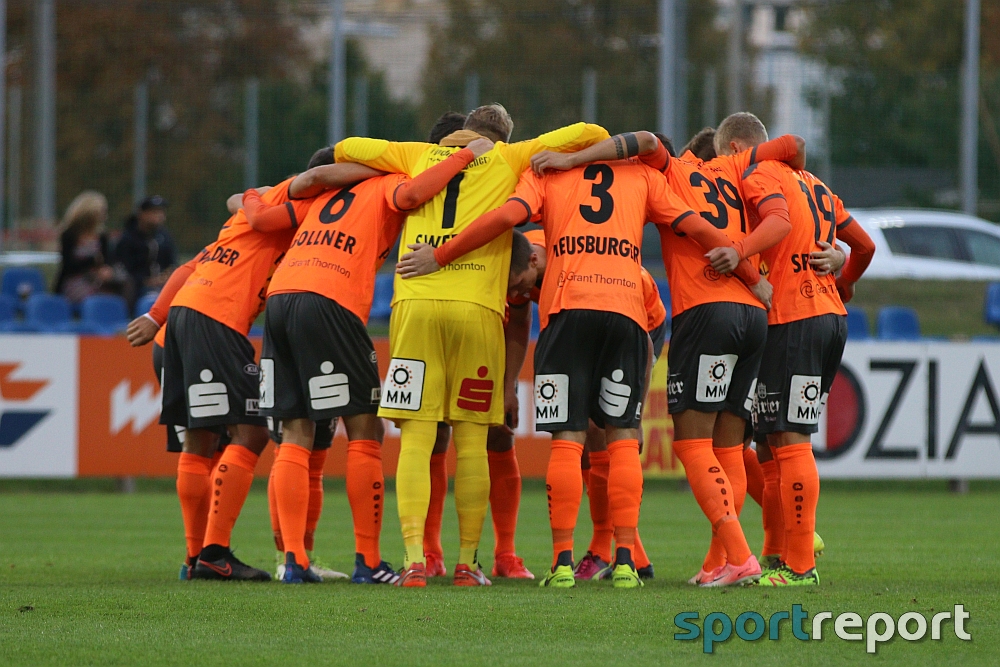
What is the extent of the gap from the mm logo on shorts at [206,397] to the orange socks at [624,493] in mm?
1953

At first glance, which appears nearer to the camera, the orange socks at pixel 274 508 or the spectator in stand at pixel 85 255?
the orange socks at pixel 274 508

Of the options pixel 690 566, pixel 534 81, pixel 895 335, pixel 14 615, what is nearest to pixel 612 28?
pixel 534 81

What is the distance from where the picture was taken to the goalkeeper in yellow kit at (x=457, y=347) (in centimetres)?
653

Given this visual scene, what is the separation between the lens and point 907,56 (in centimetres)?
2834

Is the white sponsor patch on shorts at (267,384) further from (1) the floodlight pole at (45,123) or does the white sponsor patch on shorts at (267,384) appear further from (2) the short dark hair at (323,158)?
(1) the floodlight pole at (45,123)

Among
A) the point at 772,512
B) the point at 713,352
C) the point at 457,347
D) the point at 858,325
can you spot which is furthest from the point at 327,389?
the point at 858,325

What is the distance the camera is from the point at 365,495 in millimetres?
6715

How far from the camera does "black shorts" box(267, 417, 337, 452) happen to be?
276 inches

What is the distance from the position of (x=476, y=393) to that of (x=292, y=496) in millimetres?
986

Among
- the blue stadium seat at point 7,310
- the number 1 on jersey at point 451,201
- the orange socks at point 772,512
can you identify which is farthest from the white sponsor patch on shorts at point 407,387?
the blue stadium seat at point 7,310

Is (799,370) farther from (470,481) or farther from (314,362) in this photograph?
(314,362)

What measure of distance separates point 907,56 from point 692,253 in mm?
23442

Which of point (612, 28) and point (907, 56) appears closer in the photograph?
point (907, 56)

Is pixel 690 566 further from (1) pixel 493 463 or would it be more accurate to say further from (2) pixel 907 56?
(2) pixel 907 56
